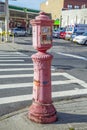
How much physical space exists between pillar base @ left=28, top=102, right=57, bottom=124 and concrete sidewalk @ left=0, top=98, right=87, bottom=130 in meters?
0.09

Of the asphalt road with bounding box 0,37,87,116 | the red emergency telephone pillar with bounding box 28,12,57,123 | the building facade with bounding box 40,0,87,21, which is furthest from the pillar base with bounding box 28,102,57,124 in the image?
the building facade with bounding box 40,0,87,21

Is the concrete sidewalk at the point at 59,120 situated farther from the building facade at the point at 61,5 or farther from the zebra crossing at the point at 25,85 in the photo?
the building facade at the point at 61,5

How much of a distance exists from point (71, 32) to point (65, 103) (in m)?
33.4

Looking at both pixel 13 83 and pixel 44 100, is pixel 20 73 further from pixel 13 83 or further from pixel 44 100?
pixel 44 100

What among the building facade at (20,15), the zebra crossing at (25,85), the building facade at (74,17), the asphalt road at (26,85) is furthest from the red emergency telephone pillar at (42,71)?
the building facade at (20,15)

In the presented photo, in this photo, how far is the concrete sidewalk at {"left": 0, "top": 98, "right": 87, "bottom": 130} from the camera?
588cm

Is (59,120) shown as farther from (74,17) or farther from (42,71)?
(74,17)

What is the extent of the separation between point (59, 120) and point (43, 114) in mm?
383

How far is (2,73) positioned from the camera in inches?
473

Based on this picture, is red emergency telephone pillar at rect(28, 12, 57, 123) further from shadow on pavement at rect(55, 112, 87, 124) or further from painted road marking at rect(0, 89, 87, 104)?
painted road marking at rect(0, 89, 87, 104)

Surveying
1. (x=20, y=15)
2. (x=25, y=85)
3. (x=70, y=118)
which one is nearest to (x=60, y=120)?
(x=70, y=118)

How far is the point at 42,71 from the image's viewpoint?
6.12m

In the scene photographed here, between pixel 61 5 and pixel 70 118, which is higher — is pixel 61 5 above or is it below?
above

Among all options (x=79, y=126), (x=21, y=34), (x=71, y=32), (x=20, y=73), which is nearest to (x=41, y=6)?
(x=21, y=34)
